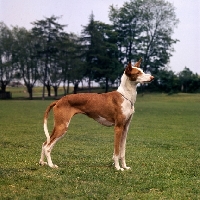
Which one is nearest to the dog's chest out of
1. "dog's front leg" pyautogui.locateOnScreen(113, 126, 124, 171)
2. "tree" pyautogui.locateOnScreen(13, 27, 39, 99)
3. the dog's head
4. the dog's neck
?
the dog's neck

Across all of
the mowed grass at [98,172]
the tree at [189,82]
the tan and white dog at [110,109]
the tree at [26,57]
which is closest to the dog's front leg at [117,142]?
the tan and white dog at [110,109]

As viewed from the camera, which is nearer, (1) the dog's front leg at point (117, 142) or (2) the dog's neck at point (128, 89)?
(1) the dog's front leg at point (117, 142)

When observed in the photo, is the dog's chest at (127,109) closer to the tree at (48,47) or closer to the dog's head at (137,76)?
the dog's head at (137,76)

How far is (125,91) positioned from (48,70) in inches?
2847

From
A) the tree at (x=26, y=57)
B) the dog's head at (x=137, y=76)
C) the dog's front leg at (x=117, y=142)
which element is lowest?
the dog's front leg at (x=117, y=142)

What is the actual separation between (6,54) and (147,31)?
96.2ft

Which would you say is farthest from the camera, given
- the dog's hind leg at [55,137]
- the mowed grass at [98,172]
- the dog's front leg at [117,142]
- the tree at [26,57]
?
the tree at [26,57]

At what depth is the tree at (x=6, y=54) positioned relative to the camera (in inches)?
3054

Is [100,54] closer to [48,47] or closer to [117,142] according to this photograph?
[48,47]

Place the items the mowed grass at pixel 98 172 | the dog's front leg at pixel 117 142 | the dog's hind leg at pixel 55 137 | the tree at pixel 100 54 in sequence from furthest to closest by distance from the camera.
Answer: the tree at pixel 100 54
the dog's hind leg at pixel 55 137
the dog's front leg at pixel 117 142
the mowed grass at pixel 98 172

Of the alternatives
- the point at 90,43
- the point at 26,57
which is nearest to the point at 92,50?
the point at 90,43

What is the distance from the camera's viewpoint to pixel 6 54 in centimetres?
7975

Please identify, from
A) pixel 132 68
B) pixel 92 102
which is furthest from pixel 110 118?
pixel 132 68

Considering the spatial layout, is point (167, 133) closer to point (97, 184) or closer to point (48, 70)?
point (97, 184)
